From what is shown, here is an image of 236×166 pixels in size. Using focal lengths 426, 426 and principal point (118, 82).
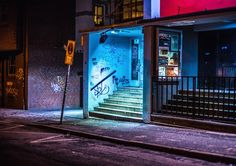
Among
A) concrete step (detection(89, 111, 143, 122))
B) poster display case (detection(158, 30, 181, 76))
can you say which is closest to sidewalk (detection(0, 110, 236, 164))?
concrete step (detection(89, 111, 143, 122))

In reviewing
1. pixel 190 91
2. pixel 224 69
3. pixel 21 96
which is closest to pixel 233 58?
pixel 224 69

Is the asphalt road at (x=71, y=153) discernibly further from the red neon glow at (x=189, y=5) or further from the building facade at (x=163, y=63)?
the red neon glow at (x=189, y=5)

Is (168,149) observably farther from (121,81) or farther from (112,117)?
(121,81)

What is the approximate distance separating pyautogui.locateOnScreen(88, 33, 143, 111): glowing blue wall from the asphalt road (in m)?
4.93

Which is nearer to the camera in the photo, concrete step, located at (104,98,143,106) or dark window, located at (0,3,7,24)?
concrete step, located at (104,98,143,106)

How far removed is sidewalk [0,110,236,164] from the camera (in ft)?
33.7

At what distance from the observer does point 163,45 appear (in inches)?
606

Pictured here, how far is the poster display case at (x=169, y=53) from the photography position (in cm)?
1536

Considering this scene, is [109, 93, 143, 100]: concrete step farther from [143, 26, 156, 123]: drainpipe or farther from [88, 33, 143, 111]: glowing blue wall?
[143, 26, 156, 123]: drainpipe

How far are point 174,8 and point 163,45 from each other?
1884 mm

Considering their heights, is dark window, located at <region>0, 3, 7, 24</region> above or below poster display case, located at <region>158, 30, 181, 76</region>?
above

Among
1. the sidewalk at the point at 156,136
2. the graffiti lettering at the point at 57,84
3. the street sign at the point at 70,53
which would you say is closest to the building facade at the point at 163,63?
the sidewalk at the point at 156,136

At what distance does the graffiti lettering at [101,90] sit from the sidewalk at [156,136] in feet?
4.73

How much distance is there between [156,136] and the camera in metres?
12.5
